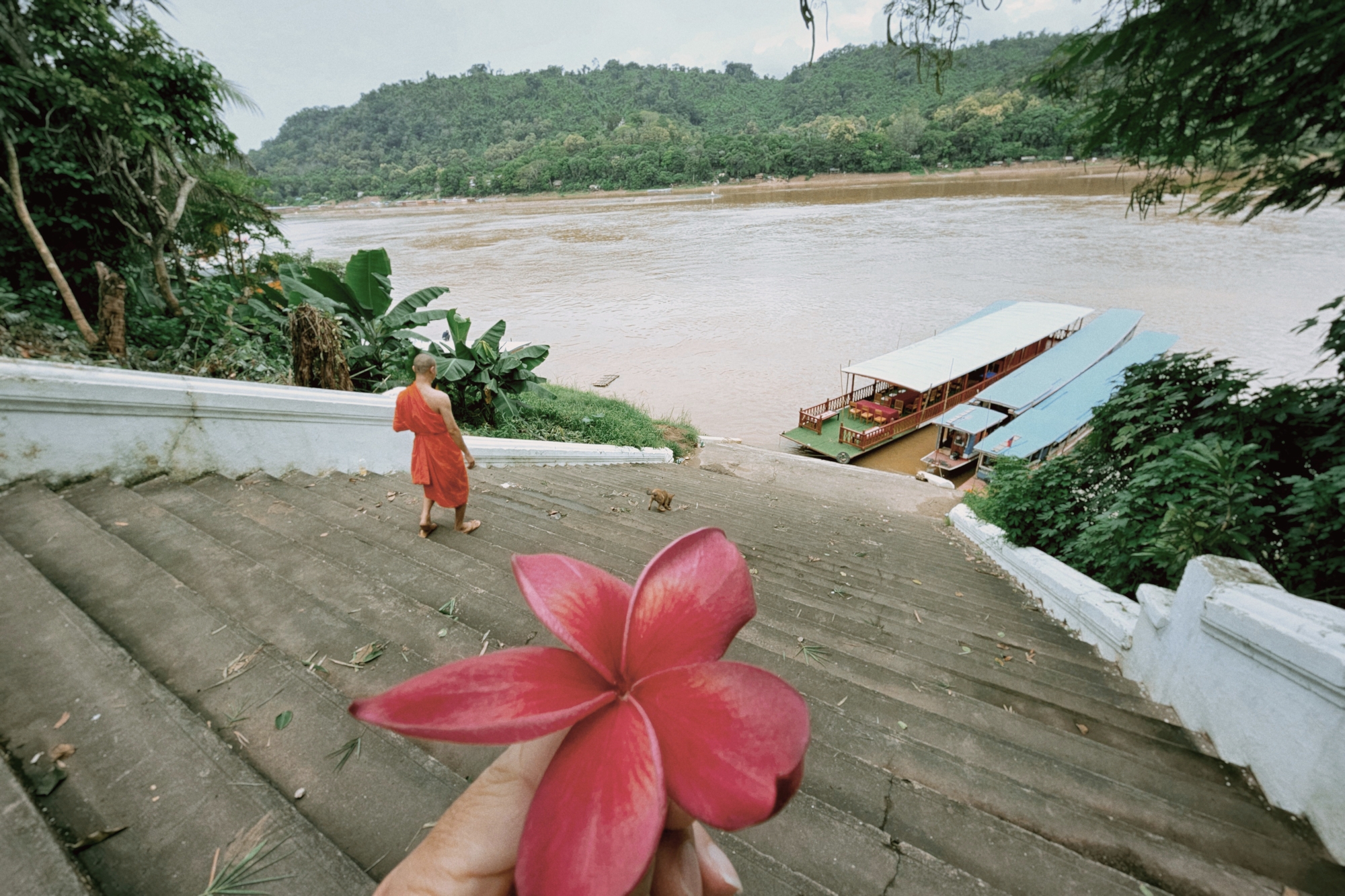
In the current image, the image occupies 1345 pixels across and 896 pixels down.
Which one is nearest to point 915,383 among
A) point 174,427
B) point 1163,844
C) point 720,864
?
point 1163,844

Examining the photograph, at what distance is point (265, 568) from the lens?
211 cm

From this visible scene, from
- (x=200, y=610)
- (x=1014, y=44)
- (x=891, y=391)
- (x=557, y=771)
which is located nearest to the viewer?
(x=557, y=771)

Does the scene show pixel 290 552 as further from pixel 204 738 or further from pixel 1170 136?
pixel 1170 136

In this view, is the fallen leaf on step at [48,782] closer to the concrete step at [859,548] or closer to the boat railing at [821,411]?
the concrete step at [859,548]

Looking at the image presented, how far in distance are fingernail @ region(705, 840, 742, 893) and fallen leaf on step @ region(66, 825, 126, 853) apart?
119 centimetres

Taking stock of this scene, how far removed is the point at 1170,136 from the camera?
278cm

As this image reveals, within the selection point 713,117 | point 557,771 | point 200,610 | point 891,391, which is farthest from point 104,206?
point 713,117

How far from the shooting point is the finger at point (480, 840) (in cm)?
51

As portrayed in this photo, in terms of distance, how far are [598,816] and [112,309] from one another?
229 inches

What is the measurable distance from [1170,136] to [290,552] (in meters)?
4.60

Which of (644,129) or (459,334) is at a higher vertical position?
(644,129)

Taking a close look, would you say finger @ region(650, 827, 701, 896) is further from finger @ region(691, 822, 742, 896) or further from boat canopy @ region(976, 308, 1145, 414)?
boat canopy @ region(976, 308, 1145, 414)

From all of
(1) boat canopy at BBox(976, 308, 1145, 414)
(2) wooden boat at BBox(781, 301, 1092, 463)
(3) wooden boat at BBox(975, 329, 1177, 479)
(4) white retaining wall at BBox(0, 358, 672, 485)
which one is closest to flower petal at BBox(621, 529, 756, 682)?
(4) white retaining wall at BBox(0, 358, 672, 485)

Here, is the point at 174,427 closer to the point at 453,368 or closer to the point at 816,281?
the point at 453,368
